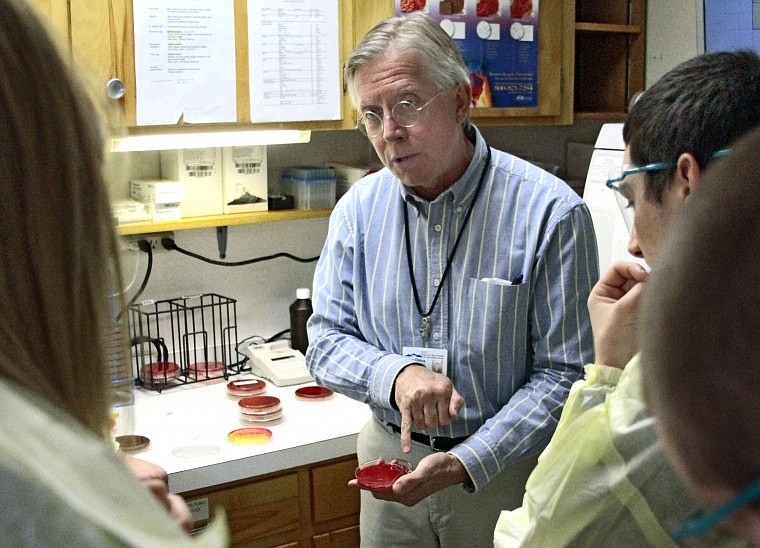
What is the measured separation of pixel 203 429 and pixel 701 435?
2109 mm

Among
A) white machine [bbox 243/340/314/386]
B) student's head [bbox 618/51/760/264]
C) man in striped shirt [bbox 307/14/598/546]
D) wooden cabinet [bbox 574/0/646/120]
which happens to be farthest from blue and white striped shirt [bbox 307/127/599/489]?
wooden cabinet [bbox 574/0/646/120]

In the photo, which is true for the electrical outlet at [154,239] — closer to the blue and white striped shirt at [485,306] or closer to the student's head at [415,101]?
the blue and white striped shirt at [485,306]

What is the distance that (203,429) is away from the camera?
8.02 ft

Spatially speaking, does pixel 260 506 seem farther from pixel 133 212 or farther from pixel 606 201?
Answer: pixel 606 201

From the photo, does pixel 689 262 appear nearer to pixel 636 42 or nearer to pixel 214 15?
pixel 214 15

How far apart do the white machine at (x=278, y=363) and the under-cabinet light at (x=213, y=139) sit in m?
0.68

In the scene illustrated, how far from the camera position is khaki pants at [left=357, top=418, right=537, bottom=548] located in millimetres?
1911

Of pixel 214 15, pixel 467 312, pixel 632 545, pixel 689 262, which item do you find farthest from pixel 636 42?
pixel 689 262

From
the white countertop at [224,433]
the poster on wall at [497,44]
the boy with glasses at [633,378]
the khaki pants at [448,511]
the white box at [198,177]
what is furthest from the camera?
the poster on wall at [497,44]

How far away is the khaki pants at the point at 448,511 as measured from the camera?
1911 mm

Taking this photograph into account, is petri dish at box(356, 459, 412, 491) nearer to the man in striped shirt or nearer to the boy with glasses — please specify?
the man in striped shirt

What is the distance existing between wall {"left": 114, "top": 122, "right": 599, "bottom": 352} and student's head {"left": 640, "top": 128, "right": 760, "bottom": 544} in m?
2.53

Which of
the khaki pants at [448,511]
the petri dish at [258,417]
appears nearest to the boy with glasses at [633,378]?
the khaki pants at [448,511]

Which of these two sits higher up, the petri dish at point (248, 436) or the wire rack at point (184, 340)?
the wire rack at point (184, 340)
